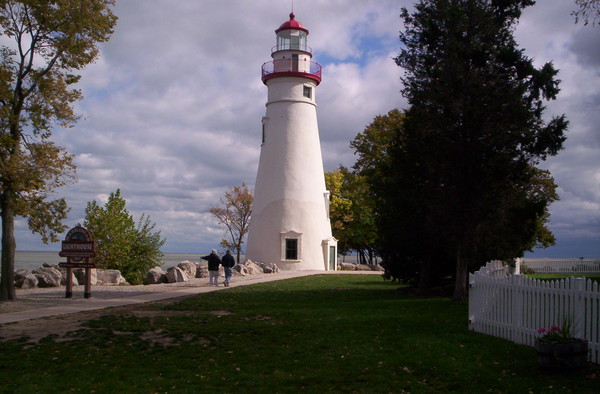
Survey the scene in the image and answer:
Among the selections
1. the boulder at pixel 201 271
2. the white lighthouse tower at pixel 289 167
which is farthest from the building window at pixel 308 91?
the boulder at pixel 201 271

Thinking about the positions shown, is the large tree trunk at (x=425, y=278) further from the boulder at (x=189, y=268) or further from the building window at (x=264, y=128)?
the building window at (x=264, y=128)

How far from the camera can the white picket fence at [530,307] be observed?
8688mm

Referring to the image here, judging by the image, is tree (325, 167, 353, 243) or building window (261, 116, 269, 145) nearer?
building window (261, 116, 269, 145)

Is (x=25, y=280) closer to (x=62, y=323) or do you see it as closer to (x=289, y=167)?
(x=62, y=323)

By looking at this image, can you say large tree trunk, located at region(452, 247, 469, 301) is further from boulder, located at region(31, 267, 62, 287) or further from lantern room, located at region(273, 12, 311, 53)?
lantern room, located at region(273, 12, 311, 53)

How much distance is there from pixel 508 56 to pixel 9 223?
614 inches

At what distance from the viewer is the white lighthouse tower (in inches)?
1417

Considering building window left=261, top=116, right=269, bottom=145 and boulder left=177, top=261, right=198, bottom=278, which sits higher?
building window left=261, top=116, right=269, bottom=145

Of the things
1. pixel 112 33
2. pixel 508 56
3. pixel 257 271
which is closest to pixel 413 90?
pixel 508 56

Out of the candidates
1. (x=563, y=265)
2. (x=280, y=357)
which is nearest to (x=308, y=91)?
(x=563, y=265)

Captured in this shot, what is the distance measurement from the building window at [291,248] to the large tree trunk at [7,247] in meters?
20.5

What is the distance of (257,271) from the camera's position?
3338cm

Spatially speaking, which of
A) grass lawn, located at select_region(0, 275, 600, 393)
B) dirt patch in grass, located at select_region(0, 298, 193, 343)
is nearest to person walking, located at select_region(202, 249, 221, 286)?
dirt patch in grass, located at select_region(0, 298, 193, 343)

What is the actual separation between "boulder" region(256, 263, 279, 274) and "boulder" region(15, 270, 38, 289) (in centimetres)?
1500
